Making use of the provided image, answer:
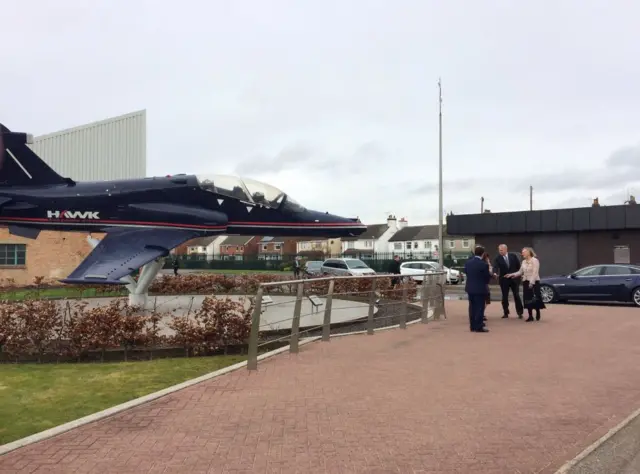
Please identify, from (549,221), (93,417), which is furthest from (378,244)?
(93,417)

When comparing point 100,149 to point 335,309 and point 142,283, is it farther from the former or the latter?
point 335,309

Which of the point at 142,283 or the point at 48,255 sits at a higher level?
the point at 48,255

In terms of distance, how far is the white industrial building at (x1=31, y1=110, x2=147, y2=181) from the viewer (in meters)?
31.7

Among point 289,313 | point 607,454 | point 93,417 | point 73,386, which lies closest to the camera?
point 607,454

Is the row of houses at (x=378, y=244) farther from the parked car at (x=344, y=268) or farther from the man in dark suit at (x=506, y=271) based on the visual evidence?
the man in dark suit at (x=506, y=271)

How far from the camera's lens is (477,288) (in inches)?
422

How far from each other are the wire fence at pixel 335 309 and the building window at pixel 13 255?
2064 cm

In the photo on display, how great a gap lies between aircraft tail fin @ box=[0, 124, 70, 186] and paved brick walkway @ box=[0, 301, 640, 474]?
28.6ft

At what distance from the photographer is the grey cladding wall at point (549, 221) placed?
101 ft

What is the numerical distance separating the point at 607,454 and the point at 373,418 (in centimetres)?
202

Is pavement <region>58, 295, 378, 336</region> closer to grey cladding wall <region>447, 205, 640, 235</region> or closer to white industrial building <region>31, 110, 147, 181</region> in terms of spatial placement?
white industrial building <region>31, 110, 147, 181</region>

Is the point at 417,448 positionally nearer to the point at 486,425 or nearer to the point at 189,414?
the point at 486,425

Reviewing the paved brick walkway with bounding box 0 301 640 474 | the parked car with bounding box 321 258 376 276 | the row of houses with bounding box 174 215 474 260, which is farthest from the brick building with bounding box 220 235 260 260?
the paved brick walkway with bounding box 0 301 640 474

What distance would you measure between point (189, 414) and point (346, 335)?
18.0 ft
